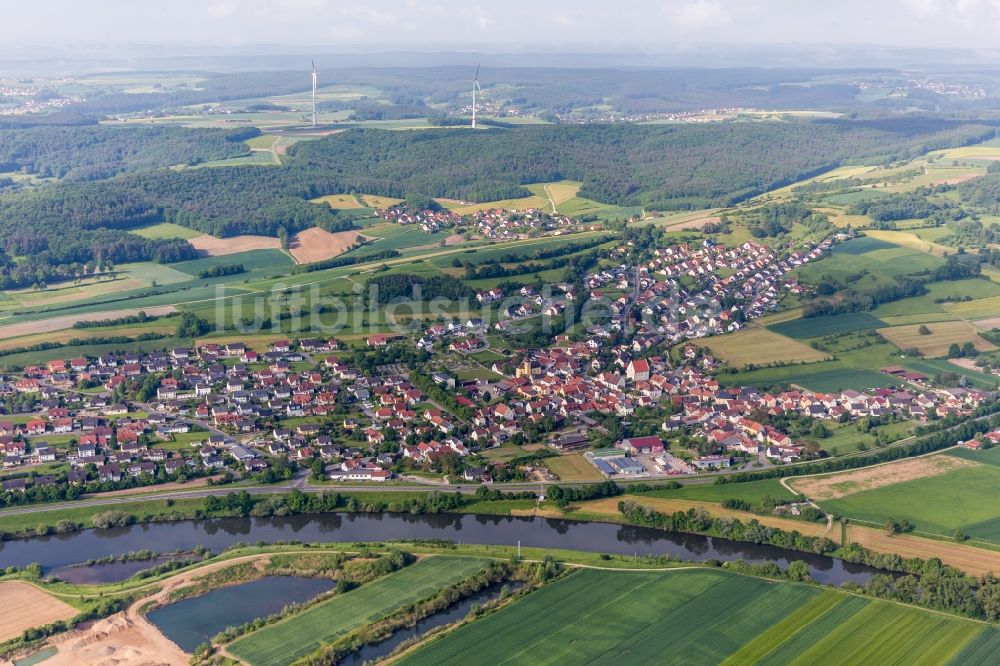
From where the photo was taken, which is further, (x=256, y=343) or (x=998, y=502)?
(x=256, y=343)

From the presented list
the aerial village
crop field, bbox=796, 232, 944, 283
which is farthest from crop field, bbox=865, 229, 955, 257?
the aerial village

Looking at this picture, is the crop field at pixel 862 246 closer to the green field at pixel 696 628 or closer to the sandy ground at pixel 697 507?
the sandy ground at pixel 697 507

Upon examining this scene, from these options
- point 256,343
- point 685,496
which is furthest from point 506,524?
point 256,343

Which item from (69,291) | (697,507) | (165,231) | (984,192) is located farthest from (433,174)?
(697,507)

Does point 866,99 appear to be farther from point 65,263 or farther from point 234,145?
point 65,263

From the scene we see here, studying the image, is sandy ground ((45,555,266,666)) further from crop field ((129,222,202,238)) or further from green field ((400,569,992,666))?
crop field ((129,222,202,238))

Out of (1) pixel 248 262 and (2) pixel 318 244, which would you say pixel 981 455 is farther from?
(2) pixel 318 244
